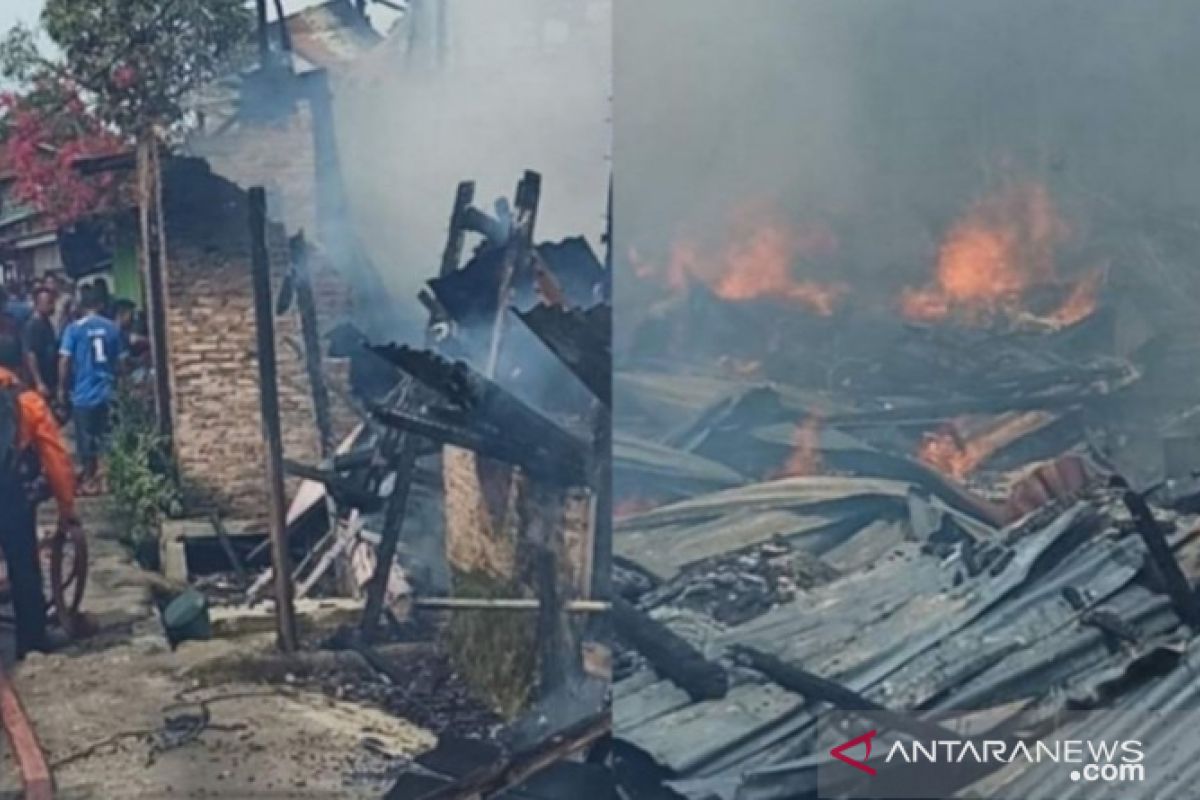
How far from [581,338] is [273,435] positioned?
0.82m

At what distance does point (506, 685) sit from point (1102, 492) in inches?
53.8

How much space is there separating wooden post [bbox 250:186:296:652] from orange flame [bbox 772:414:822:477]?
1.26 meters

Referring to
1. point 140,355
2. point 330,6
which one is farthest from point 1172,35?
point 140,355

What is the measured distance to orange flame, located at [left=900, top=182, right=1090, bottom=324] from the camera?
2.65 meters

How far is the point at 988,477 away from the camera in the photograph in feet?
8.81

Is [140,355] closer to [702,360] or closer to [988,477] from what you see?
[702,360]

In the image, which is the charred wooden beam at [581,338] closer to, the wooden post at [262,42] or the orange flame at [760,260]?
the orange flame at [760,260]

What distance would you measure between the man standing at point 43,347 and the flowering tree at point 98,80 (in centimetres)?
20

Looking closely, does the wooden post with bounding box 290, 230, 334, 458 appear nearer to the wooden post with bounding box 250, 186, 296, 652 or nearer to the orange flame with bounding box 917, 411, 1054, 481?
the wooden post with bounding box 250, 186, 296, 652

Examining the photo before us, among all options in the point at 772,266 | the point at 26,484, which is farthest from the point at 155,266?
the point at 772,266

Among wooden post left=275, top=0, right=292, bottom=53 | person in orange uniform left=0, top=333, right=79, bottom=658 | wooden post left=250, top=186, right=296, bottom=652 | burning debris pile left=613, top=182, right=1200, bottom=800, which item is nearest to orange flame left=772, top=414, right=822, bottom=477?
burning debris pile left=613, top=182, right=1200, bottom=800

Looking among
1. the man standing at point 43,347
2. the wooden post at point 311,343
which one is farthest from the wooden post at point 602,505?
the man standing at point 43,347

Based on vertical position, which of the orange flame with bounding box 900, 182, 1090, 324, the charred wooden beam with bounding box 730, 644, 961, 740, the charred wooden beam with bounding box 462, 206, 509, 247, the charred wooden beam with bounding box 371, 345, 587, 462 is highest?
the charred wooden beam with bounding box 462, 206, 509, 247

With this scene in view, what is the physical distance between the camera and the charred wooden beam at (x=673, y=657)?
2.68 m
